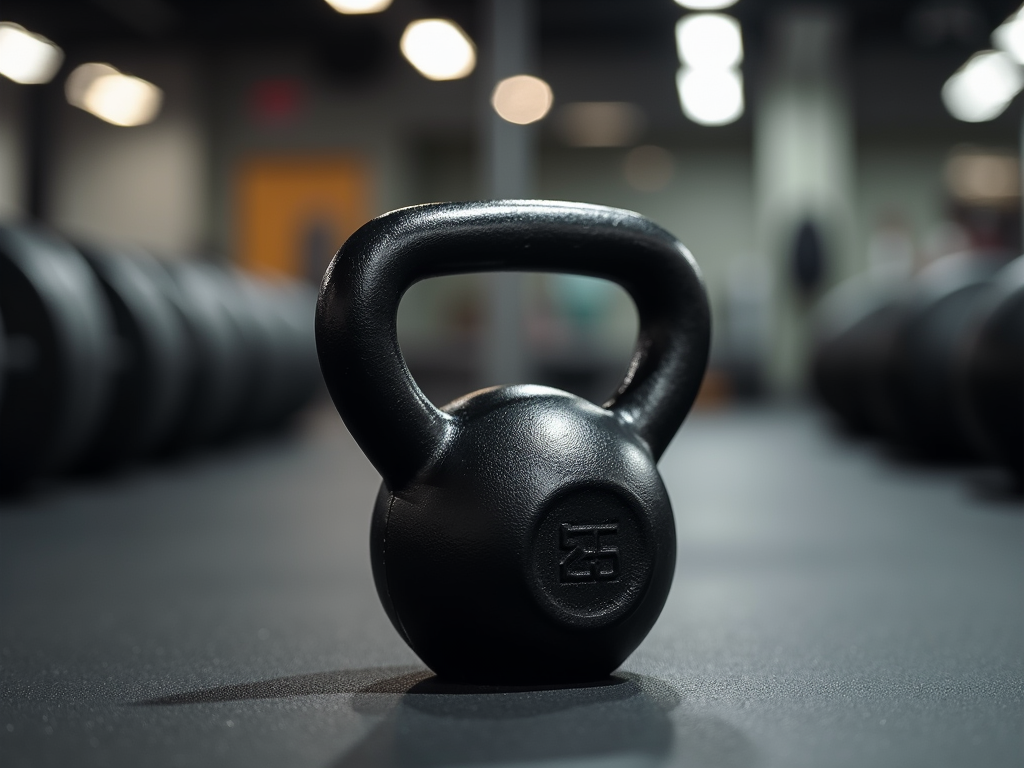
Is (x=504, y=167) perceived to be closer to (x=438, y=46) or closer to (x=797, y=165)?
(x=438, y=46)

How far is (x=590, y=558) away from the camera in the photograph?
2.92 feet

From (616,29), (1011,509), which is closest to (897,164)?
(616,29)

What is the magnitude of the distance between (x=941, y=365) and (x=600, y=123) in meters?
7.42

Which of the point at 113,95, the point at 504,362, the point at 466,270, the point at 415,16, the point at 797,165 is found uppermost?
the point at 415,16

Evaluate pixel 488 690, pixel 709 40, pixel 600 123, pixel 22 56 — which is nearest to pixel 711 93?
pixel 709 40

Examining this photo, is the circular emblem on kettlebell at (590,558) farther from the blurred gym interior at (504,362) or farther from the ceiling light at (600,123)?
the ceiling light at (600,123)

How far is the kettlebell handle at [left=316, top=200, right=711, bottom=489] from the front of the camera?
2.90 feet

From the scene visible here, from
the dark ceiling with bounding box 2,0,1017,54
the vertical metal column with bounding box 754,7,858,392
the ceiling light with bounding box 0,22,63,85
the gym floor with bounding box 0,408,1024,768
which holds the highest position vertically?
the dark ceiling with bounding box 2,0,1017,54

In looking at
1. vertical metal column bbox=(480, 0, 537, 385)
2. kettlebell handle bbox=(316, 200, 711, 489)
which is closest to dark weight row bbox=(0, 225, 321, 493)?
vertical metal column bbox=(480, 0, 537, 385)

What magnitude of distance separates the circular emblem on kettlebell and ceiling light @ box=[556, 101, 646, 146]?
9.25 m

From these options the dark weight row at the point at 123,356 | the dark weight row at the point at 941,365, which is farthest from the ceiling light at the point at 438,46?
the dark weight row at the point at 941,365

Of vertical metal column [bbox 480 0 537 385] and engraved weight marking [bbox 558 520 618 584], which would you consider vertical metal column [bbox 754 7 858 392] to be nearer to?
vertical metal column [bbox 480 0 537 385]

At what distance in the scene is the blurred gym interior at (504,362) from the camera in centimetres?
92

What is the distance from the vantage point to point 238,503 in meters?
2.66
